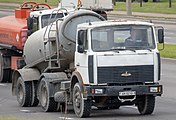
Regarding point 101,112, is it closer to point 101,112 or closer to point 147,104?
point 101,112

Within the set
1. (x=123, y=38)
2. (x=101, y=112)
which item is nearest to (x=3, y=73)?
(x=101, y=112)

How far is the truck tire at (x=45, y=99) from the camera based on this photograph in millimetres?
17656

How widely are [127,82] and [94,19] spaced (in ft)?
9.11

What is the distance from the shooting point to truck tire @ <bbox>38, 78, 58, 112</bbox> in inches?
695

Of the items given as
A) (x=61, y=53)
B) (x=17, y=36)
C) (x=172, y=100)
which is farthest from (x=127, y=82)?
(x=17, y=36)

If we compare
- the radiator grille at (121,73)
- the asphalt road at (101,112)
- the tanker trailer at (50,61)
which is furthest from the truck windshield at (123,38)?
the asphalt road at (101,112)

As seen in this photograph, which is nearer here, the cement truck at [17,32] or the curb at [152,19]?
the cement truck at [17,32]

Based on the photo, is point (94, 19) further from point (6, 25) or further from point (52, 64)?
point (6, 25)

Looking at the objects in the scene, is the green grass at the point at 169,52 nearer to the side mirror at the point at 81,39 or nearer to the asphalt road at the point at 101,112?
the asphalt road at the point at 101,112

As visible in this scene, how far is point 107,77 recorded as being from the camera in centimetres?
1603

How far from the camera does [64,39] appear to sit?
17.9 meters

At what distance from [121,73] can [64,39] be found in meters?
2.36

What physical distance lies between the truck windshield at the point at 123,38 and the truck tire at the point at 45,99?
2135 millimetres

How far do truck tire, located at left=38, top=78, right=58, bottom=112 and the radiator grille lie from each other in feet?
6.69
